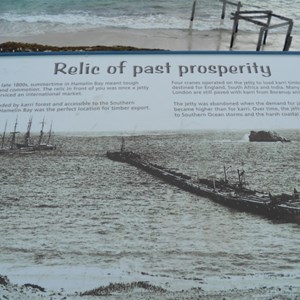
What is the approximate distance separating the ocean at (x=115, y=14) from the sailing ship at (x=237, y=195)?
5.53 metres

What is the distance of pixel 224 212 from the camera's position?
1593mm

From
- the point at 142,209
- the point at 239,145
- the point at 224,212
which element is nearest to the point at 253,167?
the point at 239,145

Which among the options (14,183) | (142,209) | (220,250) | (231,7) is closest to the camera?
(220,250)

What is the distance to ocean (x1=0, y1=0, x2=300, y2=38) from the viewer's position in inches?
284

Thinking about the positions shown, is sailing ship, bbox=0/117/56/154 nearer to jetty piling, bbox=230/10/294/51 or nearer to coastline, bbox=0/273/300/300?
coastline, bbox=0/273/300/300

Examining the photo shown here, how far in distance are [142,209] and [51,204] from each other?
326 millimetres

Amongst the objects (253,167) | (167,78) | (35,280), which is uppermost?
(167,78)

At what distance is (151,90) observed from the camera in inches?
78.0

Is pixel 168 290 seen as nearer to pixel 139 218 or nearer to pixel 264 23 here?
pixel 139 218

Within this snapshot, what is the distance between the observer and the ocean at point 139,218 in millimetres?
1403

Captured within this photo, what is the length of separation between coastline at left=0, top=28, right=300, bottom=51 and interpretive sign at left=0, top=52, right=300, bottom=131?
402cm

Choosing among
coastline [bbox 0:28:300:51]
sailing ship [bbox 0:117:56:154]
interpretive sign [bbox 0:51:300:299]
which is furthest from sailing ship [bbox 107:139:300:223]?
coastline [bbox 0:28:300:51]

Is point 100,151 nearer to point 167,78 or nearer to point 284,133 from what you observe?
point 167,78

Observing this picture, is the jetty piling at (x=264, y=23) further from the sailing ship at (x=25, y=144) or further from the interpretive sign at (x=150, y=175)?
the sailing ship at (x=25, y=144)
